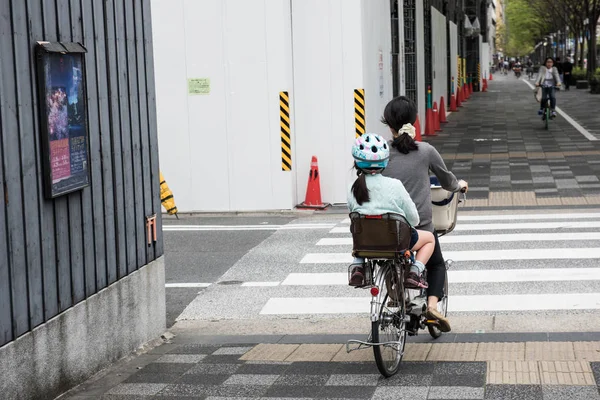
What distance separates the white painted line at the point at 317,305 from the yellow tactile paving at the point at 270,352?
1.53 meters

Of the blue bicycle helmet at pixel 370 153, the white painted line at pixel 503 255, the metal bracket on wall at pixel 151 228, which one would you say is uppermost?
the blue bicycle helmet at pixel 370 153

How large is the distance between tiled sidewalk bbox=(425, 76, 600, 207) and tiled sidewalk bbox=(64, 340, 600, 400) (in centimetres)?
879

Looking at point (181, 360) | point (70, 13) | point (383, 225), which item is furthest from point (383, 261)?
point (70, 13)

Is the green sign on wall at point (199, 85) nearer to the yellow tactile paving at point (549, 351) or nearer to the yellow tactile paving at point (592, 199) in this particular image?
the yellow tactile paving at point (592, 199)

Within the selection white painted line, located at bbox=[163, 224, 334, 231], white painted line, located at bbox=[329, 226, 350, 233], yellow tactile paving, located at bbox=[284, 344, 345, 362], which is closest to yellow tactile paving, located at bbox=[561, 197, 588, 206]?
white painted line, located at bbox=[329, 226, 350, 233]

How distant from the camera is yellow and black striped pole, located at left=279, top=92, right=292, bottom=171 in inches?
Result: 615

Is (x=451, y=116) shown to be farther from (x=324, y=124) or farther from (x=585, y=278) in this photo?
(x=585, y=278)

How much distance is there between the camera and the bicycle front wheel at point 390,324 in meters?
6.32

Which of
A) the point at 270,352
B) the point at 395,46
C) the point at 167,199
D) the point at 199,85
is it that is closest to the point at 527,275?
the point at 270,352

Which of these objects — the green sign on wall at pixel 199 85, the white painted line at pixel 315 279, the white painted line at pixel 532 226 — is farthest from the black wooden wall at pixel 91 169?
the green sign on wall at pixel 199 85

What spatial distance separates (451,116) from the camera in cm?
3912

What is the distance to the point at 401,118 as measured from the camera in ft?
22.2

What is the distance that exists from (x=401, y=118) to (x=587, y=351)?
2.03 meters

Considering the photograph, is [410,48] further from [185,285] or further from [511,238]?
[185,285]
